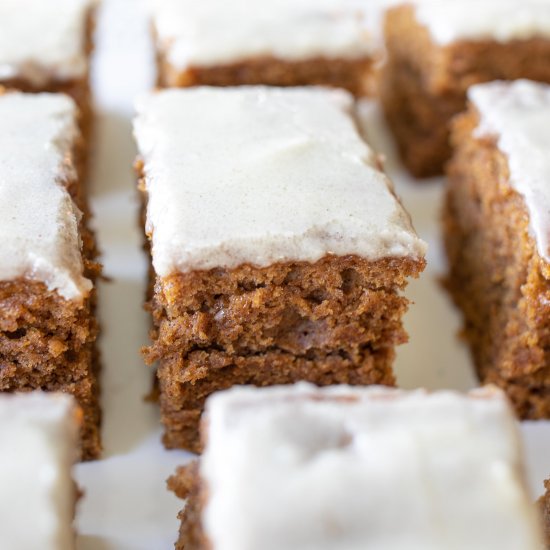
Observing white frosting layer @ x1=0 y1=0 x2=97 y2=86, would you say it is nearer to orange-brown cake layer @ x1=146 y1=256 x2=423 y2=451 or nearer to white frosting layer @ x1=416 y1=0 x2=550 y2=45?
orange-brown cake layer @ x1=146 y1=256 x2=423 y2=451

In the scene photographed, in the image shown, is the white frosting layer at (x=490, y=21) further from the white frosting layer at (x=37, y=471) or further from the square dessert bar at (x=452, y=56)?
the white frosting layer at (x=37, y=471)

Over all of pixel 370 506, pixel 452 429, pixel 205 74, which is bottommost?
pixel 370 506

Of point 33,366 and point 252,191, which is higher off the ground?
point 252,191

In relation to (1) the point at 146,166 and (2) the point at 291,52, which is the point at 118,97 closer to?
(2) the point at 291,52

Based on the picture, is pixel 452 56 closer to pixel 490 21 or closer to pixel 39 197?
pixel 490 21

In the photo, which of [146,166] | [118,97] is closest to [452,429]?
[146,166]
